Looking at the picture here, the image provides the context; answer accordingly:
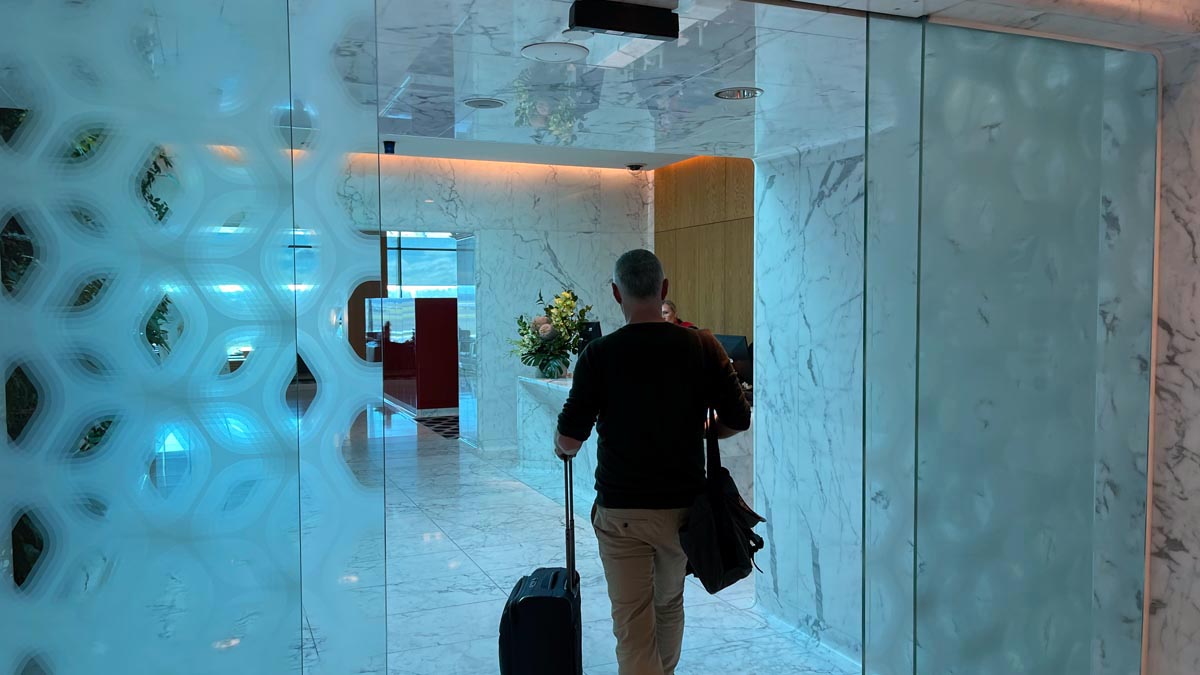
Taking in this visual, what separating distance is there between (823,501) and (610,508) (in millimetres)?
1558

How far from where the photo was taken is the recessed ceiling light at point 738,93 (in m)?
3.38

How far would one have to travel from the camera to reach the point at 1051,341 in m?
2.77

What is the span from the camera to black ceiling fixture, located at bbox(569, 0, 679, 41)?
2.30m

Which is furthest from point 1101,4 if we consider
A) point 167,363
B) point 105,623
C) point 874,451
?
point 105,623

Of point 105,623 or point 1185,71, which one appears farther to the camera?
point 1185,71

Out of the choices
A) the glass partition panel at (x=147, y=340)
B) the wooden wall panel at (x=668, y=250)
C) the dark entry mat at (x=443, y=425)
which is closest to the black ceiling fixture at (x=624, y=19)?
the glass partition panel at (x=147, y=340)

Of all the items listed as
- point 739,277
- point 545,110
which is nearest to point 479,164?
point 739,277

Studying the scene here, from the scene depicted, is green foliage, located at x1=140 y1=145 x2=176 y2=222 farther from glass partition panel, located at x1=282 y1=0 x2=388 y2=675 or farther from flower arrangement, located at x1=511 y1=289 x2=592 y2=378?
flower arrangement, located at x1=511 y1=289 x2=592 y2=378

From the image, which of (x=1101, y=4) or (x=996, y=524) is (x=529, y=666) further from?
(x=1101, y=4)

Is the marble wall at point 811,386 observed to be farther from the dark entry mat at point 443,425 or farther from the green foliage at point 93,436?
the dark entry mat at point 443,425

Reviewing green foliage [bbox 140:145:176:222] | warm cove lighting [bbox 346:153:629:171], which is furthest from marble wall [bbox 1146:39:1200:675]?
A: warm cove lighting [bbox 346:153:629:171]

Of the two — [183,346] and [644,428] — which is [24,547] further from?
[644,428]

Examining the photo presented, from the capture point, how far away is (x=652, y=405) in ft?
8.66

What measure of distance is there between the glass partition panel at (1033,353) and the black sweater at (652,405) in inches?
25.0
